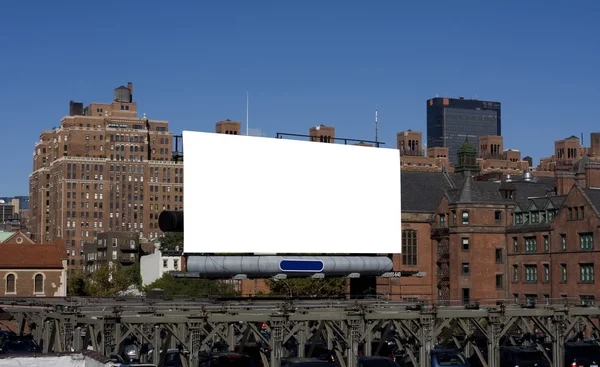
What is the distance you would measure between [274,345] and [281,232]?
1837 cm

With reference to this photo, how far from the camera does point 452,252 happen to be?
84688 mm

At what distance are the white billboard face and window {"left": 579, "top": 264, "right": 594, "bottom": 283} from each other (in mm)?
19009

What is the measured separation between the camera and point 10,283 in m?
102

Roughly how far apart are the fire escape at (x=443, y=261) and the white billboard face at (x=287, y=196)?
2234cm

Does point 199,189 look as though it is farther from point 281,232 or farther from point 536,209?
point 536,209

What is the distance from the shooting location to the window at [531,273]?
81.9 m

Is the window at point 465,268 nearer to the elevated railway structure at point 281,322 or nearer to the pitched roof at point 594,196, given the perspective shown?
the pitched roof at point 594,196

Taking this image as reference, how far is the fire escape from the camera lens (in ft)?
281

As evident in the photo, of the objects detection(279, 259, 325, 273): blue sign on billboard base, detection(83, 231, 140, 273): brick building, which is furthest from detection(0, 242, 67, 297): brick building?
detection(83, 231, 140, 273): brick building

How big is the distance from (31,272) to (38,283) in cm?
138

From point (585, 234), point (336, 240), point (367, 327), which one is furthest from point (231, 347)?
point (585, 234)

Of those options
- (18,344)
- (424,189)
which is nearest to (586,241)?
(424,189)

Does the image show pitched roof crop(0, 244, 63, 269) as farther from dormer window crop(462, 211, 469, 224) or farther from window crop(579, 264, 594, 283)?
window crop(579, 264, 594, 283)

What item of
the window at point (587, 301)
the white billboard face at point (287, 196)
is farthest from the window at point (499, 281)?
the white billboard face at point (287, 196)
